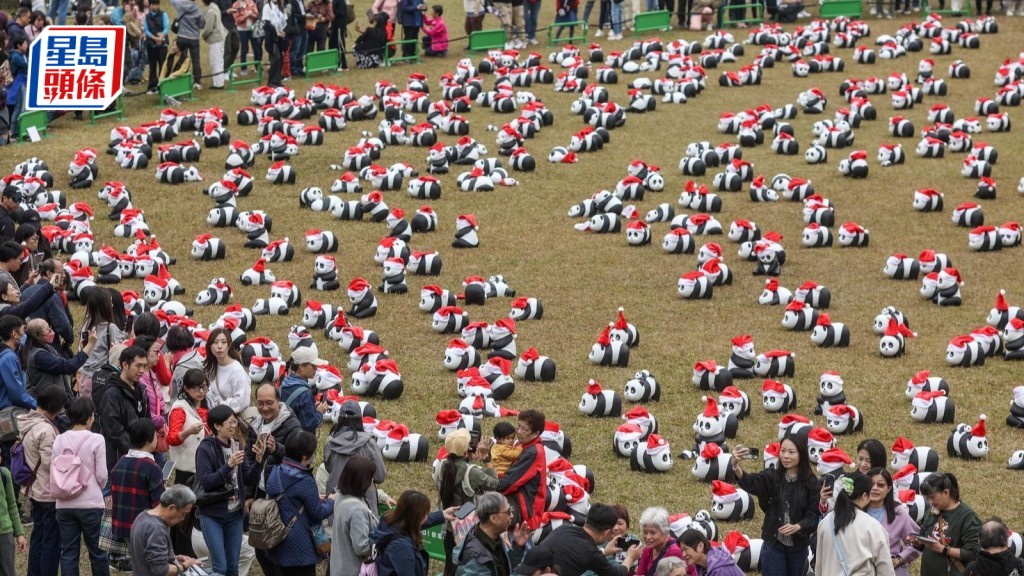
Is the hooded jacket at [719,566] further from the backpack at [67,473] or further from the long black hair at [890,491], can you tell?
the backpack at [67,473]

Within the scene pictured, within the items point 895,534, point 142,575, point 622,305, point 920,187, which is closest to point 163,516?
point 142,575

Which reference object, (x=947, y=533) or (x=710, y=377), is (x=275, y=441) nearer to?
(x=947, y=533)

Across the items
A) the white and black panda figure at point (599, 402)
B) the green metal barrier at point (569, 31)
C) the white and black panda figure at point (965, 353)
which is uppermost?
the green metal barrier at point (569, 31)

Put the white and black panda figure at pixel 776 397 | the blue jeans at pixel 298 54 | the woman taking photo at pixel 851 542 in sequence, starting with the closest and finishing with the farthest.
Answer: the woman taking photo at pixel 851 542 → the white and black panda figure at pixel 776 397 → the blue jeans at pixel 298 54

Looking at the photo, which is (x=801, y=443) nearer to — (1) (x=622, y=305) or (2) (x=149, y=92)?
(1) (x=622, y=305)

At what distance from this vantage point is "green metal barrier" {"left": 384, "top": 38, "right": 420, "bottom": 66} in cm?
3788

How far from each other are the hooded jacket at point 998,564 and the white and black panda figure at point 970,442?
4732mm

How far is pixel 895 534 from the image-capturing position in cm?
1264

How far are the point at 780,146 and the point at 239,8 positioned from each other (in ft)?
43.0

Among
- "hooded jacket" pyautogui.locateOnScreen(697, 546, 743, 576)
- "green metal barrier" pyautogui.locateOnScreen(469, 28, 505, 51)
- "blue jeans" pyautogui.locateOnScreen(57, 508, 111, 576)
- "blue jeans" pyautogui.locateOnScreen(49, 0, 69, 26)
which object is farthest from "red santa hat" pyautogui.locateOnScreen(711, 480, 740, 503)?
"blue jeans" pyautogui.locateOnScreen(49, 0, 69, 26)

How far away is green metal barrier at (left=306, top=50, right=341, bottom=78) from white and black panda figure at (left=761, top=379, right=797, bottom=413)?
20.6m

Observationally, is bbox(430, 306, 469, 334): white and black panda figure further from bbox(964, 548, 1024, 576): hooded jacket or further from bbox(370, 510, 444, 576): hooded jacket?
bbox(964, 548, 1024, 576): hooded jacket

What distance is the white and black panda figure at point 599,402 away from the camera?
17.8 metres

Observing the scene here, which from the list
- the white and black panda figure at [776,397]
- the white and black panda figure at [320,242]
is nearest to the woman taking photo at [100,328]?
the white and black panda figure at [776,397]
